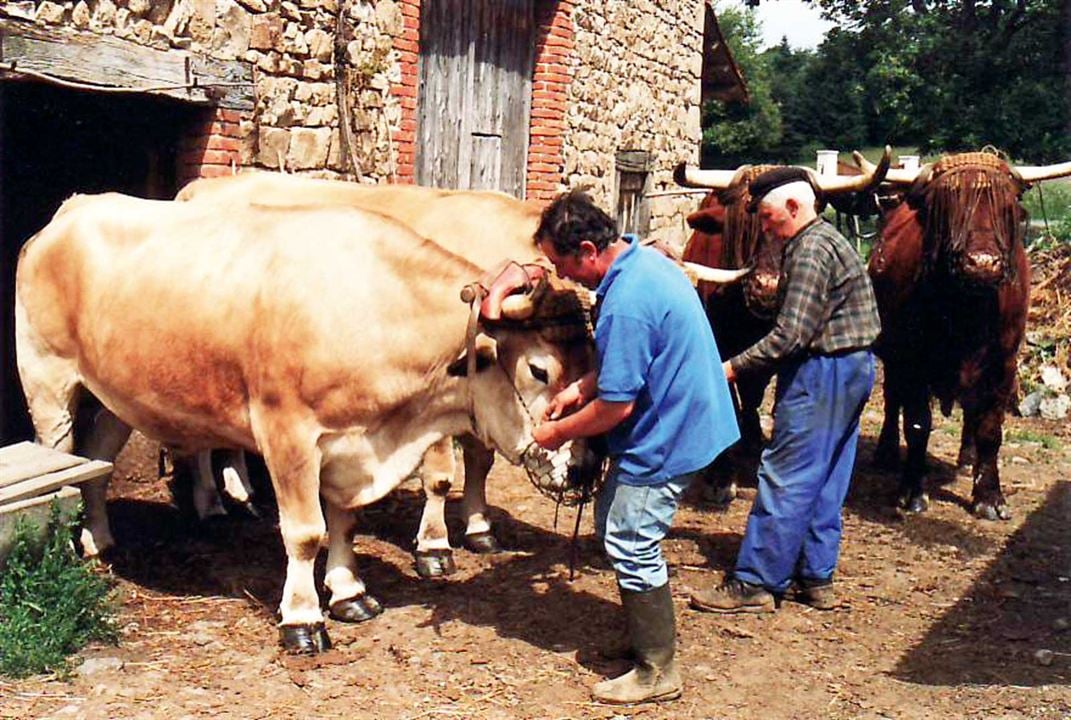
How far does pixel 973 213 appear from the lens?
6.59 metres

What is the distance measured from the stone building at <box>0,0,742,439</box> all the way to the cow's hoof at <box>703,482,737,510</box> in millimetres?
3274

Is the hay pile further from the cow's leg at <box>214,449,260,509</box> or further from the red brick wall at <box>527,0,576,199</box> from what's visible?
the cow's leg at <box>214,449,260,509</box>

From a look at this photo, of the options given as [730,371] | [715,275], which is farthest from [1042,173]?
[730,371]

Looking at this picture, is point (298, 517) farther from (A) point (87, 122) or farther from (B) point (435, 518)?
(A) point (87, 122)

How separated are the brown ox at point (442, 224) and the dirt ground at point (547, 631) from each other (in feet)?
0.70

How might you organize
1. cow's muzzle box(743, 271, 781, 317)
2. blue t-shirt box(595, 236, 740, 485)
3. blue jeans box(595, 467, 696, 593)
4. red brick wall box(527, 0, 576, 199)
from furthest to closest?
red brick wall box(527, 0, 576, 199)
cow's muzzle box(743, 271, 781, 317)
blue jeans box(595, 467, 696, 593)
blue t-shirt box(595, 236, 740, 485)

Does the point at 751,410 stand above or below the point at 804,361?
Result: below

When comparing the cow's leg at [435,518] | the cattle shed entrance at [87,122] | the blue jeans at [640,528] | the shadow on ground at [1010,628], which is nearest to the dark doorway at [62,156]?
the cattle shed entrance at [87,122]

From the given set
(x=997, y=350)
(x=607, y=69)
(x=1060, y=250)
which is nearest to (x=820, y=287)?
(x=997, y=350)

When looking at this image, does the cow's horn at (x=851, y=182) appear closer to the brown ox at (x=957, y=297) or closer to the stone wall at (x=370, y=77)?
the brown ox at (x=957, y=297)

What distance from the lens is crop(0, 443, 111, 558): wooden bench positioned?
189 inches

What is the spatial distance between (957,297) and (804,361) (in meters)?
2.09

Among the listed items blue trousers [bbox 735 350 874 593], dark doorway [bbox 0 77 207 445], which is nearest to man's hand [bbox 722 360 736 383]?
blue trousers [bbox 735 350 874 593]

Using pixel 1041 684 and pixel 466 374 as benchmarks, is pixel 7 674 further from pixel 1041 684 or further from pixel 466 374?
pixel 1041 684
